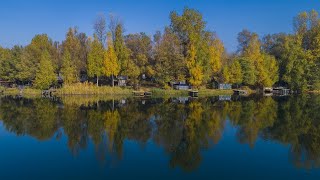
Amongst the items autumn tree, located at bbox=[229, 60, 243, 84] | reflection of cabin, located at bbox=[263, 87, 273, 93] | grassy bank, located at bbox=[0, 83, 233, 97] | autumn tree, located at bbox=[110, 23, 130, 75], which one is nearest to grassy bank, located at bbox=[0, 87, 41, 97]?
grassy bank, located at bbox=[0, 83, 233, 97]

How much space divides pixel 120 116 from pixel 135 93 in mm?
25306

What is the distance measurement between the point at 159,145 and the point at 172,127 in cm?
620

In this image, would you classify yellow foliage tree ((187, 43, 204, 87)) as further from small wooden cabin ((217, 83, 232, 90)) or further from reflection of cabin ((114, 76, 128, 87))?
reflection of cabin ((114, 76, 128, 87))

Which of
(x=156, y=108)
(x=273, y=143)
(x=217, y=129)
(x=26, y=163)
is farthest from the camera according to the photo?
(x=156, y=108)

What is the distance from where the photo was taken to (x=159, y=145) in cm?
2203

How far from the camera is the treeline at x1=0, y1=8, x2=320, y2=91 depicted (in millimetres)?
61250

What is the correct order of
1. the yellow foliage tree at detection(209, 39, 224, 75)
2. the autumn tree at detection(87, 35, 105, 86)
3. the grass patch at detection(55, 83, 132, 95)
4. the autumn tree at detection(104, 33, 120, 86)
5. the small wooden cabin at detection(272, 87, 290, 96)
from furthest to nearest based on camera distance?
the small wooden cabin at detection(272, 87, 290, 96), the yellow foliage tree at detection(209, 39, 224, 75), the autumn tree at detection(87, 35, 105, 86), the autumn tree at detection(104, 33, 120, 86), the grass patch at detection(55, 83, 132, 95)

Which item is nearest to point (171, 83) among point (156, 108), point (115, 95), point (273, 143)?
point (115, 95)

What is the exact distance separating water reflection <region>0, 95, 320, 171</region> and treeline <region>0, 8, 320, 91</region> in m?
22.0

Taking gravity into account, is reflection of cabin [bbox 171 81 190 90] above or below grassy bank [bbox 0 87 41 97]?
above

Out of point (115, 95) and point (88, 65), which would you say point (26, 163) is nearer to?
point (115, 95)

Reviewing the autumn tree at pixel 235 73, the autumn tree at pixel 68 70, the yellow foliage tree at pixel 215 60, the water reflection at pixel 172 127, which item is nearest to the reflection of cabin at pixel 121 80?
the autumn tree at pixel 68 70

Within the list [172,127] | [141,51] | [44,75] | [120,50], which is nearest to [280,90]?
[141,51]

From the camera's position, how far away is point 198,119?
105ft
